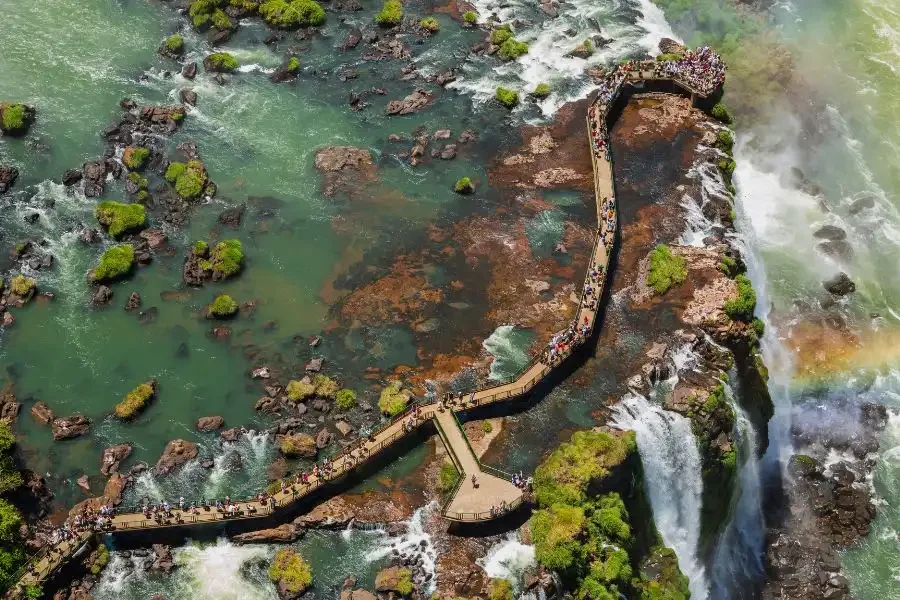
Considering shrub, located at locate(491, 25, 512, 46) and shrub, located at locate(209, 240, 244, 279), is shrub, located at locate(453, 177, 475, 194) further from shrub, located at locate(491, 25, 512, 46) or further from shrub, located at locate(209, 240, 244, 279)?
shrub, located at locate(491, 25, 512, 46)

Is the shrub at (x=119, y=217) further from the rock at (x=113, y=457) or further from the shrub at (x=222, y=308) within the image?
the rock at (x=113, y=457)

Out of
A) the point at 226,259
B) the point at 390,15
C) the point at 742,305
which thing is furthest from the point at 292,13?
the point at 742,305

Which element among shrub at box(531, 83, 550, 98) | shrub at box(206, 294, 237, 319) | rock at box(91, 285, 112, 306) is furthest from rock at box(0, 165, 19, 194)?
shrub at box(531, 83, 550, 98)

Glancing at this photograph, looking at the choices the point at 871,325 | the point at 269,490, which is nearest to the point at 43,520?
the point at 269,490

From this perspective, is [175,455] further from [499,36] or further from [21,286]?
[499,36]

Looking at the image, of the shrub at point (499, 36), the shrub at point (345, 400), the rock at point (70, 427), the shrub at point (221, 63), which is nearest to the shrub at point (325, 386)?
the shrub at point (345, 400)

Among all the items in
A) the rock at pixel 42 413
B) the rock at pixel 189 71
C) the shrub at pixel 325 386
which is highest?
the rock at pixel 189 71
